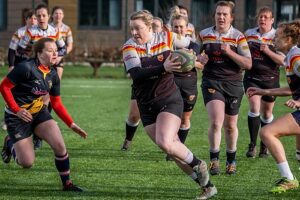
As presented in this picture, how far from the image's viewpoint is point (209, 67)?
9.67 metres

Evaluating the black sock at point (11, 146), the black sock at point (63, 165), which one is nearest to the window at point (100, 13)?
the black sock at point (11, 146)

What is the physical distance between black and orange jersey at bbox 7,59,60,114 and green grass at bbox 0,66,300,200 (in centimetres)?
89

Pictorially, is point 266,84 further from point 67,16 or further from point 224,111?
point 67,16

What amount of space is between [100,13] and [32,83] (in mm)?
26403

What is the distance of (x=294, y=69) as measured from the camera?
8.01 meters

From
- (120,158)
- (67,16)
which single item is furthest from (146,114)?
(67,16)

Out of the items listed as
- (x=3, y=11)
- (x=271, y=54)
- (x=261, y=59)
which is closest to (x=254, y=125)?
(x=261, y=59)

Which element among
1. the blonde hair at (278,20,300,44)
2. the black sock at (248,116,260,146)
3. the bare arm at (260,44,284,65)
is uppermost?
the blonde hair at (278,20,300,44)

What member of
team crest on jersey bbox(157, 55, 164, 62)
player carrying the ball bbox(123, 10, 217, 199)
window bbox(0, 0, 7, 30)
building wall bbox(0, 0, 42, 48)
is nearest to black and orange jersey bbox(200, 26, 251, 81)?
player carrying the ball bbox(123, 10, 217, 199)

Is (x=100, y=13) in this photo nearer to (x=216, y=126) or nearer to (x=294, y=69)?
(x=216, y=126)

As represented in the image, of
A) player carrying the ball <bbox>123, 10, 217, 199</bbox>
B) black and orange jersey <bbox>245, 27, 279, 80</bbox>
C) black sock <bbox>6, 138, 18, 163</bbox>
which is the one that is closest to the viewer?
player carrying the ball <bbox>123, 10, 217, 199</bbox>

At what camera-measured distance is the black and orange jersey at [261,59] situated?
36.2 feet

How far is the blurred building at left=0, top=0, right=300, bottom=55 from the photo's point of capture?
32688 mm

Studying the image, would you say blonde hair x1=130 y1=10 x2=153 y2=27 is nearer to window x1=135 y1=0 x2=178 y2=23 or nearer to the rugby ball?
the rugby ball
